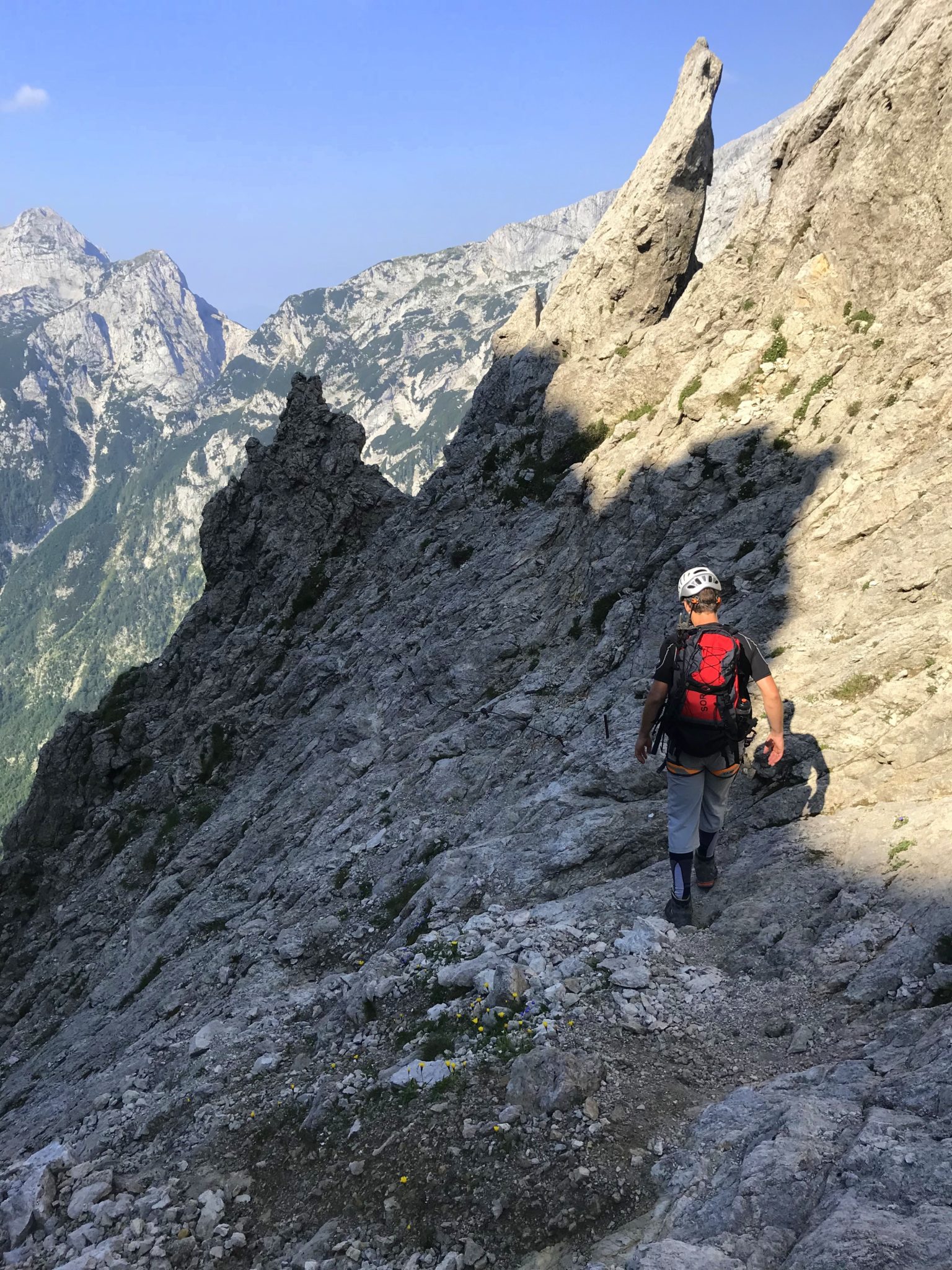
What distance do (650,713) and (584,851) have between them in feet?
17.2

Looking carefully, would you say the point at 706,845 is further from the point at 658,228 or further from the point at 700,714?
the point at 658,228

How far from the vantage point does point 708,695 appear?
36.3 ft

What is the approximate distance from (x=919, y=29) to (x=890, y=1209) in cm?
3058

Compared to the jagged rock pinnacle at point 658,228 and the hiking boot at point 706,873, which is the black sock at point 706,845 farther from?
the jagged rock pinnacle at point 658,228

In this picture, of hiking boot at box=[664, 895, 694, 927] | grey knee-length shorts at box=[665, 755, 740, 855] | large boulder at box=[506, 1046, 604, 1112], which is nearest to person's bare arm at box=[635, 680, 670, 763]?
grey knee-length shorts at box=[665, 755, 740, 855]

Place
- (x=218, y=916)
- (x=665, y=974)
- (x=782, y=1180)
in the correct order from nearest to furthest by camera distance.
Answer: (x=782, y=1180) < (x=665, y=974) < (x=218, y=916)

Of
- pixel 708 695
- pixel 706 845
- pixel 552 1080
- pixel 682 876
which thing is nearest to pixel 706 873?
pixel 706 845

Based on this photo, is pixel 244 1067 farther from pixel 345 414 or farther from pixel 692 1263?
pixel 345 414

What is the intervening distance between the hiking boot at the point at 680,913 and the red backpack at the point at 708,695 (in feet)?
8.47

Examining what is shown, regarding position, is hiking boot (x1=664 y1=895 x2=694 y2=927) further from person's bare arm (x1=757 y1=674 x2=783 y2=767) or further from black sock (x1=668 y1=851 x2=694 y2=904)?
person's bare arm (x1=757 y1=674 x2=783 y2=767)

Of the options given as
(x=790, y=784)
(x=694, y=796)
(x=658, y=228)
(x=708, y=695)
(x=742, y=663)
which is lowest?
(x=790, y=784)

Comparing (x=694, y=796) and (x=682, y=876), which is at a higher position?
(x=694, y=796)

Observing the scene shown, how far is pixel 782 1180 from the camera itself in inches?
251

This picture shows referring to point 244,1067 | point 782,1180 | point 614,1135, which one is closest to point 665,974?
point 614,1135
